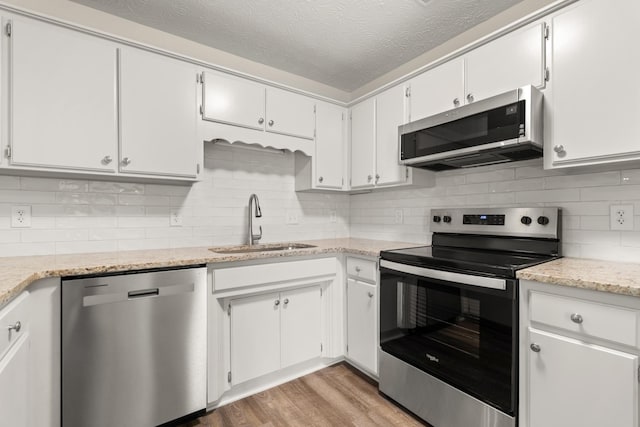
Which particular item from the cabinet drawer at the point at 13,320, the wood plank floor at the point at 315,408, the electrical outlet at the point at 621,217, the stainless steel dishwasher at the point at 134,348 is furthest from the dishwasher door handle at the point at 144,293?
the electrical outlet at the point at 621,217

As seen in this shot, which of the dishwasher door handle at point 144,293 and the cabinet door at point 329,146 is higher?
the cabinet door at point 329,146

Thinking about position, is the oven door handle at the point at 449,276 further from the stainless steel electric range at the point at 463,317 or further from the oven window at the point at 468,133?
the oven window at the point at 468,133

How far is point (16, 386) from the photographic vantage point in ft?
3.59

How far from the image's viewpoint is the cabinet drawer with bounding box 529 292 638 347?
1.08m

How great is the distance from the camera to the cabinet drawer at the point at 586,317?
1078mm

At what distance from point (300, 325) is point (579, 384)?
1.53m

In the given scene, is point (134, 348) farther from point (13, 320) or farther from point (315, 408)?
point (315, 408)

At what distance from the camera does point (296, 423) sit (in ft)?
5.73

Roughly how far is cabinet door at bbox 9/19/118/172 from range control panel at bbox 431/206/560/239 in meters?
2.16

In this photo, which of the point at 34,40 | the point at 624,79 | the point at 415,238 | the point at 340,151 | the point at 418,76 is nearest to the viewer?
the point at 624,79

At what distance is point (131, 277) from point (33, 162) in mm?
785

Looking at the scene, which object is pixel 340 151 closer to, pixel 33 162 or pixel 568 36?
pixel 568 36

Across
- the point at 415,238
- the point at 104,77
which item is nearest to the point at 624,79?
the point at 415,238

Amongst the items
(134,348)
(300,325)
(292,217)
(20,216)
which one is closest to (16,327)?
(134,348)
